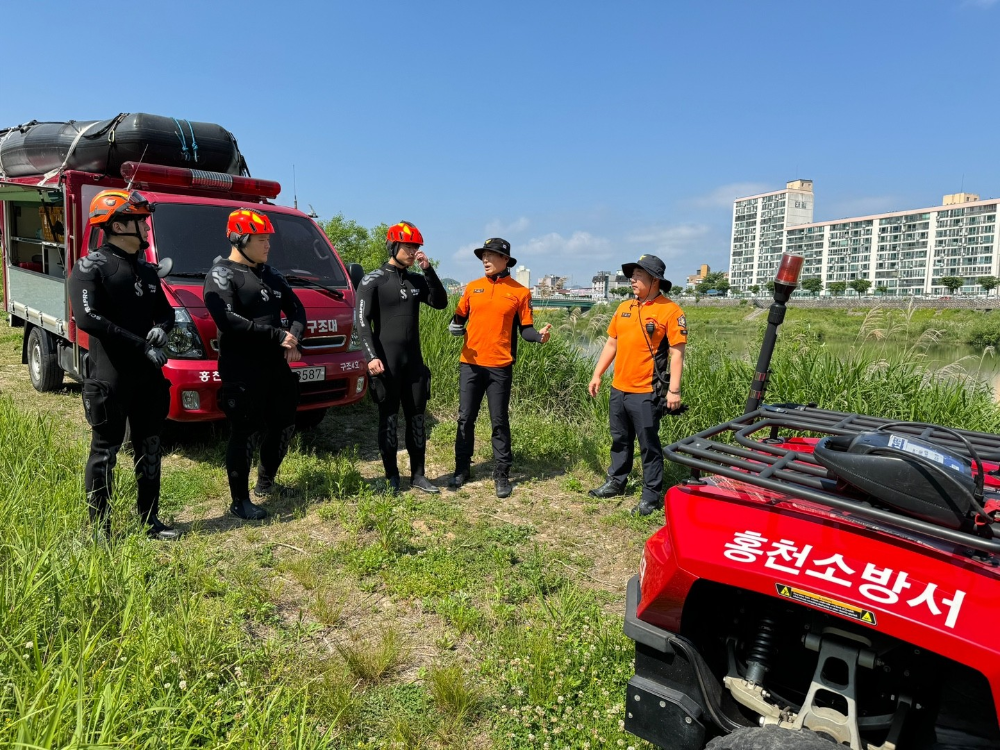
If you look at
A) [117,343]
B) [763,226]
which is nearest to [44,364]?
[117,343]

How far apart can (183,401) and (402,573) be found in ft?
8.14

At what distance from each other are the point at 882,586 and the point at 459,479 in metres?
4.33

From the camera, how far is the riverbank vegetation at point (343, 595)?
237 cm

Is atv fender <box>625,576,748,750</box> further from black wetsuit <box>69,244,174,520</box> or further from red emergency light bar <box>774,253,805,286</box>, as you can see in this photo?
black wetsuit <box>69,244,174,520</box>

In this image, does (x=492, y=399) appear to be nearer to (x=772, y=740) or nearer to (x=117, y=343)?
(x=117, y=343)

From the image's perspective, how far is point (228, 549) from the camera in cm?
420

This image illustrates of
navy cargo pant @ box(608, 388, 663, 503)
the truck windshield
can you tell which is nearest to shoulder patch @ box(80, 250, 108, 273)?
the truck windshield

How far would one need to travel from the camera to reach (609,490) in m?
5.62

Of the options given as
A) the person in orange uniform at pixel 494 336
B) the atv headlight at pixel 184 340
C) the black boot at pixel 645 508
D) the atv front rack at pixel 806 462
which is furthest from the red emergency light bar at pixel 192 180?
the atv front rack at pixel 806 462

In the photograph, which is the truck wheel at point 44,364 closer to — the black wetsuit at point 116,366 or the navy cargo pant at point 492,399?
the black wetsuit at point 116,366

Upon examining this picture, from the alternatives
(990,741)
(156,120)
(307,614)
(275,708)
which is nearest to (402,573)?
(307,614)

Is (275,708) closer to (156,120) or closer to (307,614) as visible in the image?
(307,614)

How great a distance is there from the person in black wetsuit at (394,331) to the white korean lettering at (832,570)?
12.6ft

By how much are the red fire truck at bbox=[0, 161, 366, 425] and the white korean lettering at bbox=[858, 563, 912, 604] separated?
480 cm
